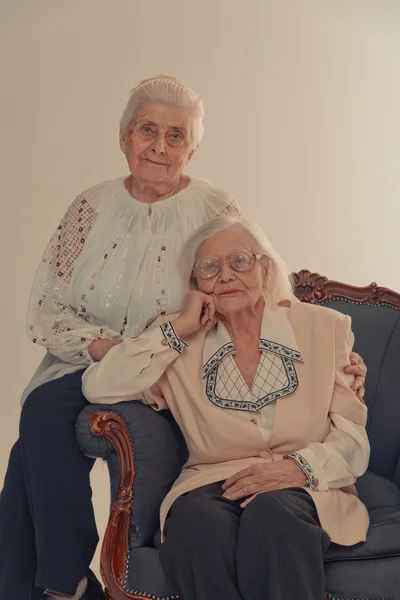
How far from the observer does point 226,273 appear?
255 centimetres

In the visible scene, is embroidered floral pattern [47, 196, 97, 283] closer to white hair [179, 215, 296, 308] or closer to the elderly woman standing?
the elderly woman standing

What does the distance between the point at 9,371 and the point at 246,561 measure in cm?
250

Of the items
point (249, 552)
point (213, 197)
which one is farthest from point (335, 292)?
point (249, 552)

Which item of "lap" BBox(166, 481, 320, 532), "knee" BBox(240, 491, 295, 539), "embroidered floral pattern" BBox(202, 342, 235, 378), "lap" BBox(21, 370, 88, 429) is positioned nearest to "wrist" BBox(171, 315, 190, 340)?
"embroidered floral pattern" BBox(202, 342, 235, 378)

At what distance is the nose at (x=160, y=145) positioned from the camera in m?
2.85

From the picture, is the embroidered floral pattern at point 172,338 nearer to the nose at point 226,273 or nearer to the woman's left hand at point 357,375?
the nose at point 226,273

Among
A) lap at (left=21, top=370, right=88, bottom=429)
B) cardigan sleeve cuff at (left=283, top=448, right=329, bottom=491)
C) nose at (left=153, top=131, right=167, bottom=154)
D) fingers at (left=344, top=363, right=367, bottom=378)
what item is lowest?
cardigan sleeve cuff at (left=283, top=448, right=329, bottom=491)

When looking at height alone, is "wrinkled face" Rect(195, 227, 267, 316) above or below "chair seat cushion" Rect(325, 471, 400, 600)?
above

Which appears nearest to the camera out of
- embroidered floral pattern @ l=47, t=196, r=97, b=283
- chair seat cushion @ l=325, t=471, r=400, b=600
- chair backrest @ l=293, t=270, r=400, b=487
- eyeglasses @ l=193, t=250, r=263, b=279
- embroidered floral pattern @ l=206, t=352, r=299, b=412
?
chair seat cushion @ l=325, t=471, r=400, b=600

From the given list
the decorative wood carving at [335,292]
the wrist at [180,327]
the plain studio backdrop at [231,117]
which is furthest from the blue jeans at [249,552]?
the plain studio backdrop at [231,117]

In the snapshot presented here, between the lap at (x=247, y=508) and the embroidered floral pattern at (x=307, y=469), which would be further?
the embroidered floral pattern at (x=307, y=469)

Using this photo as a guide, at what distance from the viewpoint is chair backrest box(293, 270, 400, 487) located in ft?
9.16

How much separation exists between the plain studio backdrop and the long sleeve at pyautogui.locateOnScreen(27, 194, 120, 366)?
1.42 m

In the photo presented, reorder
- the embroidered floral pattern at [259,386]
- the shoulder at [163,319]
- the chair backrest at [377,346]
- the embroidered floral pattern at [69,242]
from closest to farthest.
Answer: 1. the embroidered floral pattern at [259,386]
2. the shoulder at [163,319]
3. the chair backrest at [377,346]
4. the embroidered floral pattern at [69,242]
